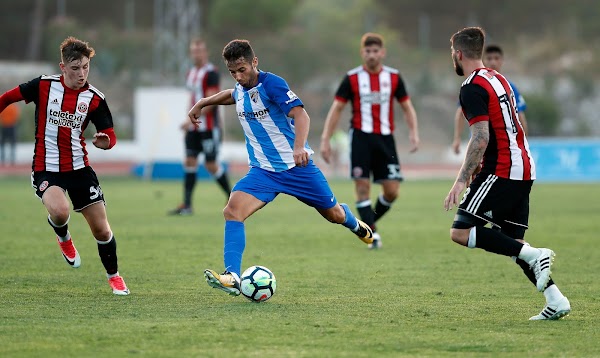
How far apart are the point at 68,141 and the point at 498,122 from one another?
10.9ft

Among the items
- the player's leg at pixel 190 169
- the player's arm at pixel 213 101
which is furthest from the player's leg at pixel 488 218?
the player's leg at pixel 190 169

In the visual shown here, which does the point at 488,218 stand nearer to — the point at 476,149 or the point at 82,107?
the point at 476,149

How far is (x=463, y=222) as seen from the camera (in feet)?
22.7

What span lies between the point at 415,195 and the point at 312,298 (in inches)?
589

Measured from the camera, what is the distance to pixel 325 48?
167 ft

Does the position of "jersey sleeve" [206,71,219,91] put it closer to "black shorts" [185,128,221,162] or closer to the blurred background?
"black shorts" [185,128,221,162]

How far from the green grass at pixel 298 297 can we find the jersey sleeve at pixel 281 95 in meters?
1.45

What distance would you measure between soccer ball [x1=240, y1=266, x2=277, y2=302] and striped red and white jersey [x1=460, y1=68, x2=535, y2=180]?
1.75 metres

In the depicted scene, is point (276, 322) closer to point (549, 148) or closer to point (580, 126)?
point (549, 148)

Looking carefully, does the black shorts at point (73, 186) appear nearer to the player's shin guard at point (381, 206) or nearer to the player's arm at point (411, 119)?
the player's shin guard at point (381, 206)

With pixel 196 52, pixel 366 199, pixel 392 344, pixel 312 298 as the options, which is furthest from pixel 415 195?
pixel 392 344

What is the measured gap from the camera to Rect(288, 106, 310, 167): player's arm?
7574 millimetres

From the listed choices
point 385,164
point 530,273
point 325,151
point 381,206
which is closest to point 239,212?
point 530,273

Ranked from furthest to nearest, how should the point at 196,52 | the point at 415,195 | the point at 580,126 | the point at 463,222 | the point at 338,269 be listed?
the point at 580,126 < the point at 415,195 < the point at 196,52 < the point at 338,269 < the point at 463,222
